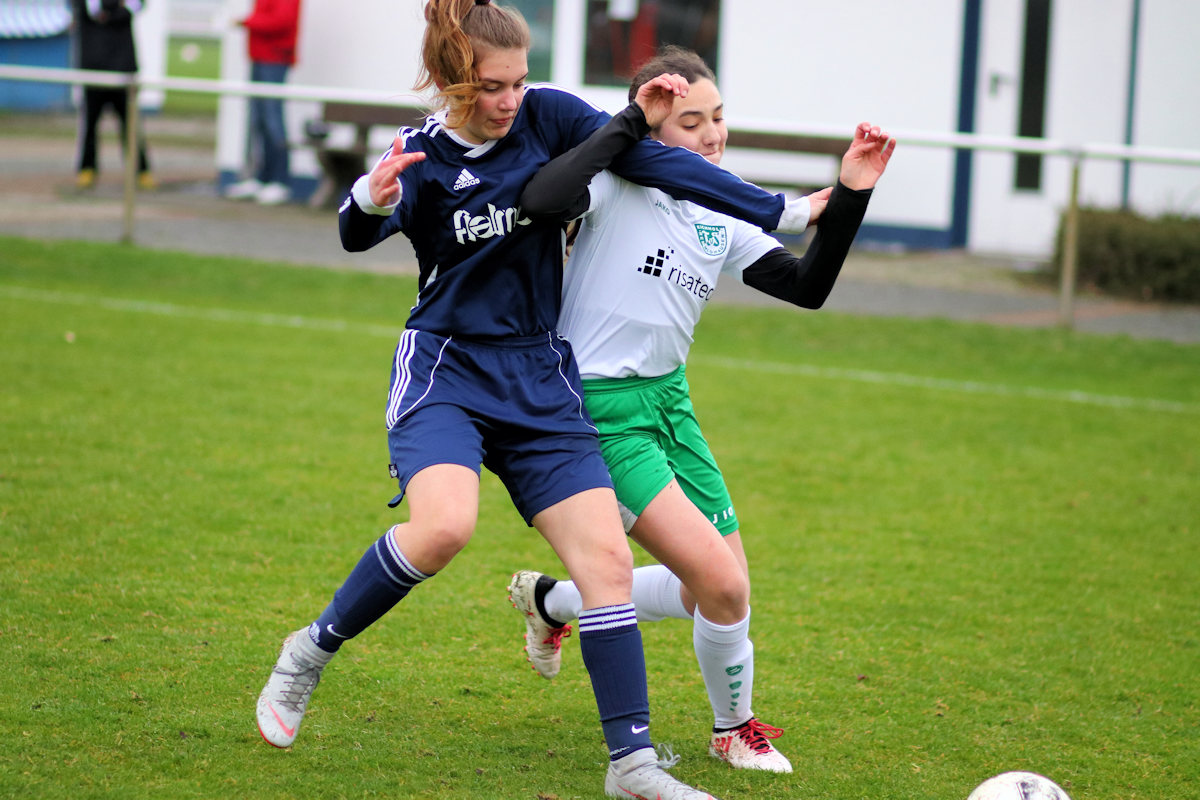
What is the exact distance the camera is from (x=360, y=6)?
15.7 metres

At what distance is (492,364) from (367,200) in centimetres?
51

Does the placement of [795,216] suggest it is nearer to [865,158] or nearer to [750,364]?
[865,158]

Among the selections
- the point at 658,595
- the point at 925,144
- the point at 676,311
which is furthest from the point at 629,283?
the point at 925,144

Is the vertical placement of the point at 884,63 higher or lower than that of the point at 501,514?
higher

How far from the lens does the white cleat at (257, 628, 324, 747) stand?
3246mm

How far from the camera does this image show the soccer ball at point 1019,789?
3.00 meters

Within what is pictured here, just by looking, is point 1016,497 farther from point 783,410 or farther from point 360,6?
point 360,6

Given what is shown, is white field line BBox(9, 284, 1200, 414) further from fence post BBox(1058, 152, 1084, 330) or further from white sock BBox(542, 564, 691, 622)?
white sock BBox(542, 564, 691, 622)

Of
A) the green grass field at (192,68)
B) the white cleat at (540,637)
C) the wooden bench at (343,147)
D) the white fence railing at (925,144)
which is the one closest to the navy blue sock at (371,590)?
the white cleat at (540,637)

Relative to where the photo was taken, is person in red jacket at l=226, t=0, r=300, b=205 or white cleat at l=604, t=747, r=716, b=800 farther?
person in red jacket at l=226, t=0, r=300, b=205

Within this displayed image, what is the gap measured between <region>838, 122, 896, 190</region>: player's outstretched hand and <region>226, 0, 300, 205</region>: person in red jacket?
10.2 m

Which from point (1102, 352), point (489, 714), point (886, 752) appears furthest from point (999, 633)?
point (1102, 352)

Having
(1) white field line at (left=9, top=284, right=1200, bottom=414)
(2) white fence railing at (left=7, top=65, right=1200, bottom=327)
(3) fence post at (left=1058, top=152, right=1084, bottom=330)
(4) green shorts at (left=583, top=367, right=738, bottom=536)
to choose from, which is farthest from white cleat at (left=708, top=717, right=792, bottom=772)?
(3) fence post at (left=1058, top=152, right=1084, bottom=330)

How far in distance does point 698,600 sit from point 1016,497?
355 cm
